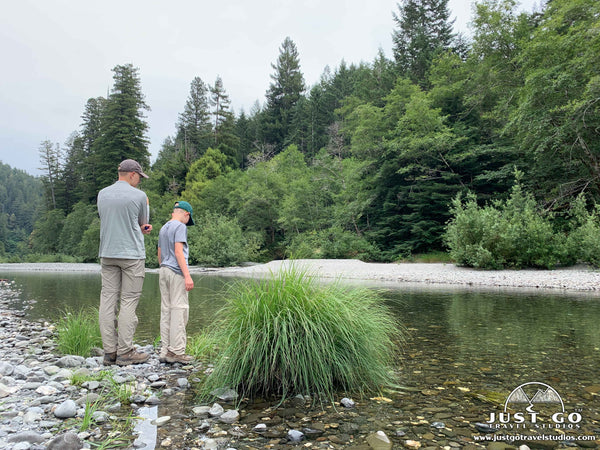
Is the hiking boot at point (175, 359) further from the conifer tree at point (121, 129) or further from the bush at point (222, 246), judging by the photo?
the conifer tree at point (121, 129)

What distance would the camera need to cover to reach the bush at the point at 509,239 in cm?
1578

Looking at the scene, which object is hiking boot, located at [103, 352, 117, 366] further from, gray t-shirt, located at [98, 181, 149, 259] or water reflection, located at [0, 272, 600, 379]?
water reflection, located at [0, 272, 600, 379]

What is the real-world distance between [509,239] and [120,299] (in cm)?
1622

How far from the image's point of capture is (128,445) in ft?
7.79

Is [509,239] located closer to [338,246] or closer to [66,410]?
[338,246]

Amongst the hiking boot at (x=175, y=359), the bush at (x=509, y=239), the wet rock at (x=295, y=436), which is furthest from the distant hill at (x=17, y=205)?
the wet rock at (x=295, y=436)

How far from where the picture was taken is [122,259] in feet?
13.5

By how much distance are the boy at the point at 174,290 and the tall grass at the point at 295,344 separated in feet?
3.02

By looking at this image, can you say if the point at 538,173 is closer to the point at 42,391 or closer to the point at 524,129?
the point at 524,129

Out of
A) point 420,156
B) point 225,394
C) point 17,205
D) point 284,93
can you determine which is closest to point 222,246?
point 420,156

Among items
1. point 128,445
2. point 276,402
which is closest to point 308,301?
point 276,402

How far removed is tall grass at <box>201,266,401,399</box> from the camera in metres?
3.15

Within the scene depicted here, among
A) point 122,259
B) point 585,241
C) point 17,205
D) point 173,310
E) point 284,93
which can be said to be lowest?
point 173,310

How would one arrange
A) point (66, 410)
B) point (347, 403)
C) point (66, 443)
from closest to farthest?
point (66, 443)
point (66, 410)
point (347, 403)
